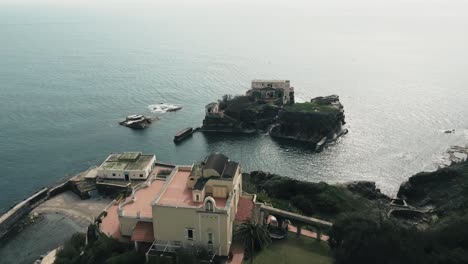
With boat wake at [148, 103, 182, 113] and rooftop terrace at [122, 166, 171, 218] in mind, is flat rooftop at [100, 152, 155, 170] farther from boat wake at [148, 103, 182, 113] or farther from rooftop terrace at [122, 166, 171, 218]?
boat wake at [148, 103, 182, 113]

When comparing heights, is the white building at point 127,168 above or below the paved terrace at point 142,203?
below

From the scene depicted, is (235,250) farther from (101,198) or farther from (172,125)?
(172,125)

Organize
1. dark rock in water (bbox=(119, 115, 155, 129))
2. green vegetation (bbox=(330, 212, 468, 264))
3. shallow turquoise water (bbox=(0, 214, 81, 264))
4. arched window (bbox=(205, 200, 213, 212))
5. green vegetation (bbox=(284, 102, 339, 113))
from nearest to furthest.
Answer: green vegetation (bbox=(330, 212, 468, 264)) → arched window (bbox=(205, 200, 213, 212)) → shallow turquoise water (bbox=(0, 214, 81, 264)) → green vegetation (bbox=(284, 102, 339, 113)) → dark rock in water (bbox=(119, 115, 155, 129))

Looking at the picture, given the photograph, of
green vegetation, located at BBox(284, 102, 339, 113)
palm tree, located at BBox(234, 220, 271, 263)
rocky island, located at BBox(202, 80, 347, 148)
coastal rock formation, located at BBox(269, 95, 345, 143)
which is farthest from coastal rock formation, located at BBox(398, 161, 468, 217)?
palm tree, located at BBox(234, 220, 271, 263)

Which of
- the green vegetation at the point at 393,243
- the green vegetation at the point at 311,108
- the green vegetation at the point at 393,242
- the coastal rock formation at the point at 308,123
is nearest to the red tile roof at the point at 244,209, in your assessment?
the green vegetation at the point at 393,242

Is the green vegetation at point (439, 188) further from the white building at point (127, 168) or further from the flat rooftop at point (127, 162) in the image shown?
the flat rooftop at point (127, 162)

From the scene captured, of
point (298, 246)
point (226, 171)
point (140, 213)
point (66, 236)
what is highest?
point (226, 171)

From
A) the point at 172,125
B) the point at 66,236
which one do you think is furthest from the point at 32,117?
the point at 66,236
